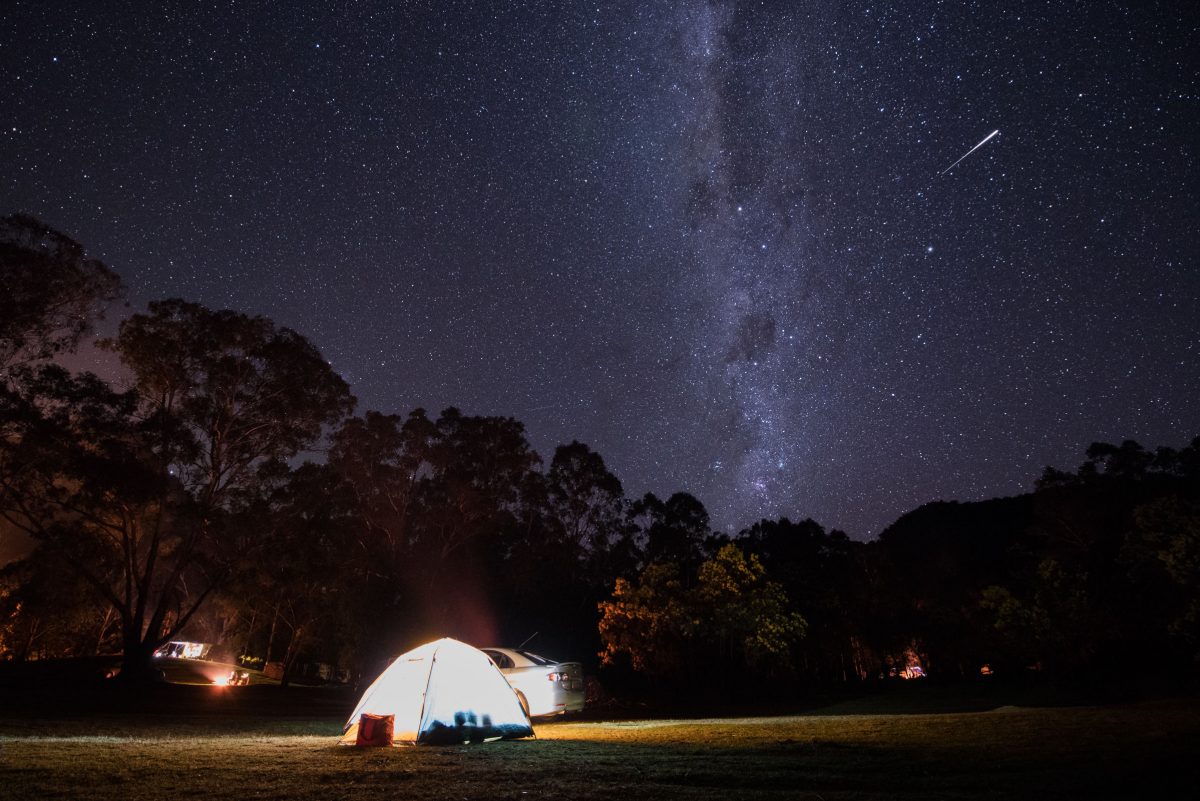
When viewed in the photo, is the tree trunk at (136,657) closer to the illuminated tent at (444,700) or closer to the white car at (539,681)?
the white car at (539,681)

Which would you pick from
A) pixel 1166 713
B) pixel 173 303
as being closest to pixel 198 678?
pixel 173 303

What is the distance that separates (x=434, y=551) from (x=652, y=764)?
3627 centimetres

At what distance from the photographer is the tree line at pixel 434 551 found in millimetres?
23188

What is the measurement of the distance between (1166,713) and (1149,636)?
22741mm

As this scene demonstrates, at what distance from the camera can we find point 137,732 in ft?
40.7

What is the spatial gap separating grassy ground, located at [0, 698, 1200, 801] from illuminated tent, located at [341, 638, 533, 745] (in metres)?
0.74

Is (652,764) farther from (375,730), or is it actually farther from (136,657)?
(136,657)

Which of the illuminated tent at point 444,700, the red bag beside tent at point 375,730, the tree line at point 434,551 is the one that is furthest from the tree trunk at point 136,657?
the red bag beside tent at point 375,730

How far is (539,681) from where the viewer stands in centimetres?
1387

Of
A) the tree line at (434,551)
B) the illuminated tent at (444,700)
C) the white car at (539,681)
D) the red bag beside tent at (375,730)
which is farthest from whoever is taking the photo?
the tree line at (434,551)

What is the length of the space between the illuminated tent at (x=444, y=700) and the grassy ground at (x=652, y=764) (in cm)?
74

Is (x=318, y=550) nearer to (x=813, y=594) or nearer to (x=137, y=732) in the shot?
(x=137, y=732)

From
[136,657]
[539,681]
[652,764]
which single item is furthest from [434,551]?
[652,764]

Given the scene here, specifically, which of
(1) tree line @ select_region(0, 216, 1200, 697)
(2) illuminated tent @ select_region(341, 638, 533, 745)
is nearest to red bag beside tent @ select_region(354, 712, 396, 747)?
(2) illuminated tent @ select_region(341, 638, 533, 745)
